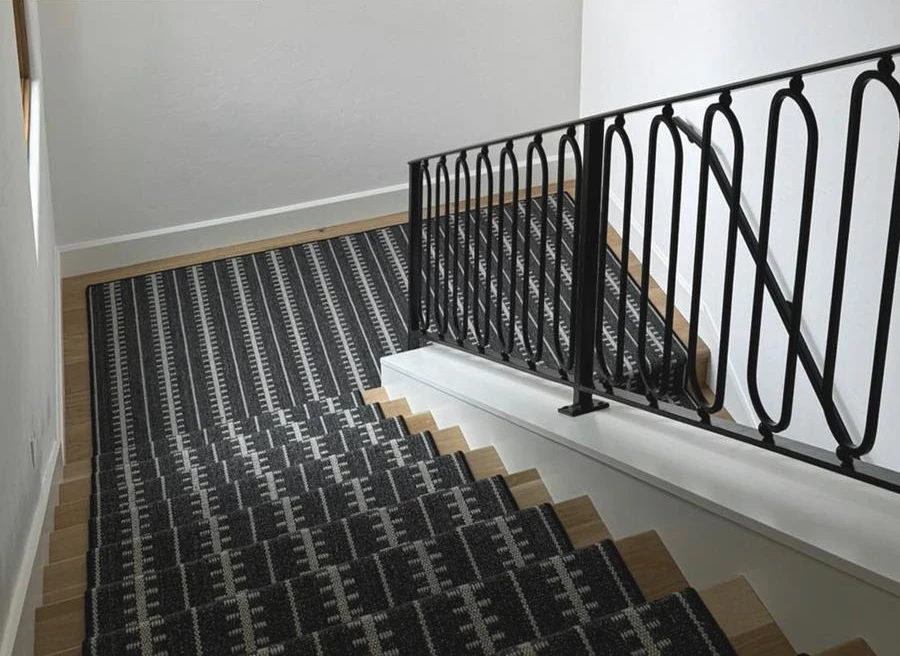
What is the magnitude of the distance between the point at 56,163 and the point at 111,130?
0.98ft

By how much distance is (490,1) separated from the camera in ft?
17.9

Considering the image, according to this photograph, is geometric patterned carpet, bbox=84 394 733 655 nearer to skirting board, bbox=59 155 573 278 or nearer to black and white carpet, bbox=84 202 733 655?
black and white carpet, bbox=84 202 733 655

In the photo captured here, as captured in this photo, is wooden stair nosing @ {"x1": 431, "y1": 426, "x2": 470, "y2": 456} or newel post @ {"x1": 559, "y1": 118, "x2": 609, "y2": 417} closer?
newel post @ {"x1": 559, "y1": 118, "x2": 609, "y2": 417}

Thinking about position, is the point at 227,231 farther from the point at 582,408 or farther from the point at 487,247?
the point at 582,408

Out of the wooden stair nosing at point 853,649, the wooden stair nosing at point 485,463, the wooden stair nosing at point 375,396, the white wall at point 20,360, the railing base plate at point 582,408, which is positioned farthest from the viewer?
the wooden stair nosing at point 375,396

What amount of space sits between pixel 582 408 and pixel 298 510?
79cm

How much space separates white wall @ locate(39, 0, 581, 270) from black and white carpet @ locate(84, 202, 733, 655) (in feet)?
1.40

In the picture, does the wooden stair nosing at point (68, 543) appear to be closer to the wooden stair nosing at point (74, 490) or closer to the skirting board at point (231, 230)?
the wooden stair nosing at point (74, 490)

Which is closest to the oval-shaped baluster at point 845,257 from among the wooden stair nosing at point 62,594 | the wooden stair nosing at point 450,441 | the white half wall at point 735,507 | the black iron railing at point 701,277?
the black iron railing at point 701,277

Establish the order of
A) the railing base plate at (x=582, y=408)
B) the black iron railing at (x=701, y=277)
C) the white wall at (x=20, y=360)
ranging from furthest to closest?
the railing base plate at (x=582, y=408), the white wall at (x=20, y=360), the black iron railing at (x=701, y=277)

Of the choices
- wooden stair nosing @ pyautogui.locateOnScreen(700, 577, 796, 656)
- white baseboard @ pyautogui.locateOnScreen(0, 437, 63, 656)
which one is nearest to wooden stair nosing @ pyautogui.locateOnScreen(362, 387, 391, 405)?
white baseboard @ pyautogui.locateOnScreen(0, 437, 63, 656)

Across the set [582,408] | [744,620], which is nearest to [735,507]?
[744,620]

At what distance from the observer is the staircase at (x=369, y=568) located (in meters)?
2.07

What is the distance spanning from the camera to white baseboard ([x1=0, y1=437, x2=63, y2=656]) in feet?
7.72
